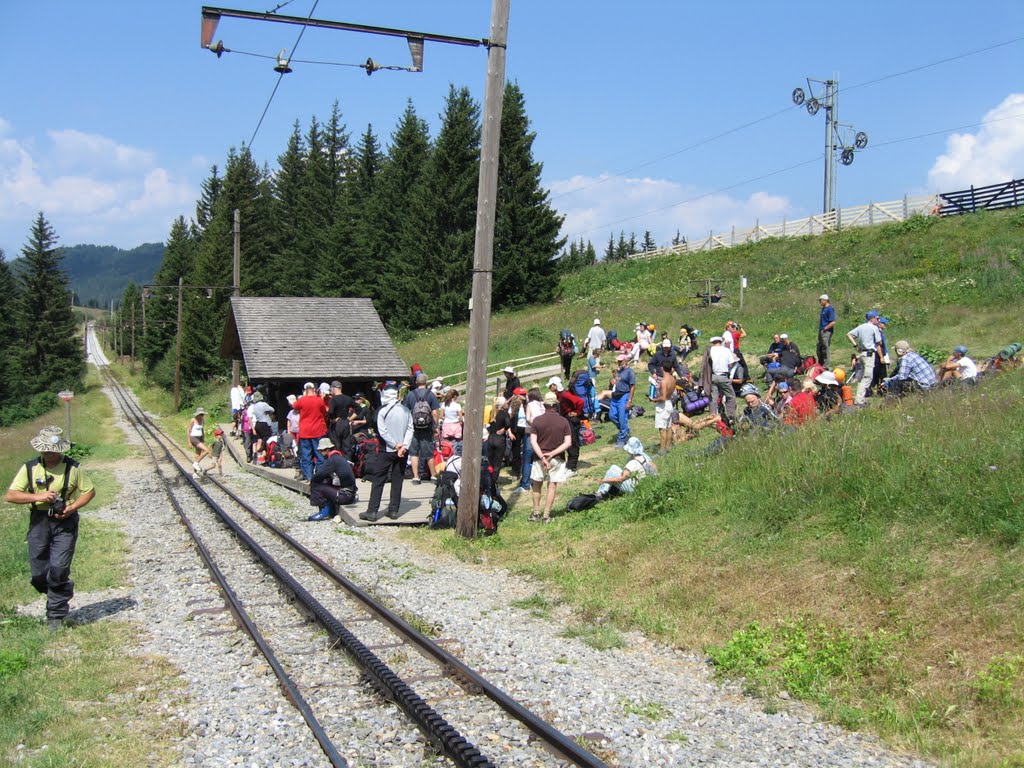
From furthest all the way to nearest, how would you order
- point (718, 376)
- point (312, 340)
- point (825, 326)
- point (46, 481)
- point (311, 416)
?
point (312, 340) < point (825, 326) < point (311, 416) < point (718, 376) < point (46, 481)

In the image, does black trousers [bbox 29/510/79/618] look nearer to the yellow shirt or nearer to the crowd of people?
the yellow shirt

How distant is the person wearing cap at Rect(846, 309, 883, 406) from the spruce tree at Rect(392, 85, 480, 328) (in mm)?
39251

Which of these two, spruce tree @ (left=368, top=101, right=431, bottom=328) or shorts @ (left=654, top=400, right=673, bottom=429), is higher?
spruce tree @ (left=368, top=101, right=431, bottom=328)

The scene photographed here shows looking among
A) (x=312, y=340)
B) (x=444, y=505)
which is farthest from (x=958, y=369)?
(x=312, y=340)

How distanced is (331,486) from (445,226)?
138 feet

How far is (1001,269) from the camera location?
28.8 metres

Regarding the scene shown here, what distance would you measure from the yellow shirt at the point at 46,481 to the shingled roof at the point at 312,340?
16515 mm

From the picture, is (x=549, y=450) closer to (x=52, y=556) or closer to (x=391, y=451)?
(x=391, y=451)

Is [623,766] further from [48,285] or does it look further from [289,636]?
[48,285]

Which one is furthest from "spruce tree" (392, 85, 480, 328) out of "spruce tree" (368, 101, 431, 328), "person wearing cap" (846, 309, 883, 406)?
"person wearing cap" (846, 309, 883, 406)

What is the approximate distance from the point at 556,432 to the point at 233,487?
32.4 ft

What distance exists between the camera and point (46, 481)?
8125mm

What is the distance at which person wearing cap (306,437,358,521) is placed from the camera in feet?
46.5

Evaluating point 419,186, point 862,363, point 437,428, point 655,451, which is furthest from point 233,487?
point 419,186
